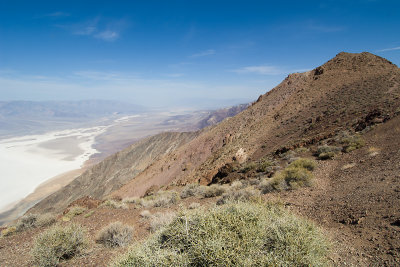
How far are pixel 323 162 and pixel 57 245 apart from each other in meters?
10.8

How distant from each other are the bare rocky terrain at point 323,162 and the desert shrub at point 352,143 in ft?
0.24

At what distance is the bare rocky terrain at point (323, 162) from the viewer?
4.66 meters

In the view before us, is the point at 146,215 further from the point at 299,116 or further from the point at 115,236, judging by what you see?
the point at 299,116

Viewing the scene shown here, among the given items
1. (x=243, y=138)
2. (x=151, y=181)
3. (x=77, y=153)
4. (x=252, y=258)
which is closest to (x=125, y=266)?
(x=252, y=258)

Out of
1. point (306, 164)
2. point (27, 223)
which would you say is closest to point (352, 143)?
point (306, 164)

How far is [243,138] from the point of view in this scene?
2211 centimetres

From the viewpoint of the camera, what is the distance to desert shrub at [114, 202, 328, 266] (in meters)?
2.65

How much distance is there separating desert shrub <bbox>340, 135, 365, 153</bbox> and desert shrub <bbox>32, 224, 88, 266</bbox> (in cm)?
1182

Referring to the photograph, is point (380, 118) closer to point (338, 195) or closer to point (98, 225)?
point (338, 195)

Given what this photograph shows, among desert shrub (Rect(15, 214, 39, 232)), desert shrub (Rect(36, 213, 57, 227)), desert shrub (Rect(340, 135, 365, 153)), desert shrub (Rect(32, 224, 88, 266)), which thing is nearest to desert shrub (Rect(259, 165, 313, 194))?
desert shrub (Rect(340, 135, 365, 153))

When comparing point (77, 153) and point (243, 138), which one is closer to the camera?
point (243, 138)

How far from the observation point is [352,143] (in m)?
10.2

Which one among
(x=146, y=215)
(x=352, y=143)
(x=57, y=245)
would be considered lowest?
(x=146, y=215)

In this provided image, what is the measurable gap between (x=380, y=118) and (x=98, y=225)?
16167mm
